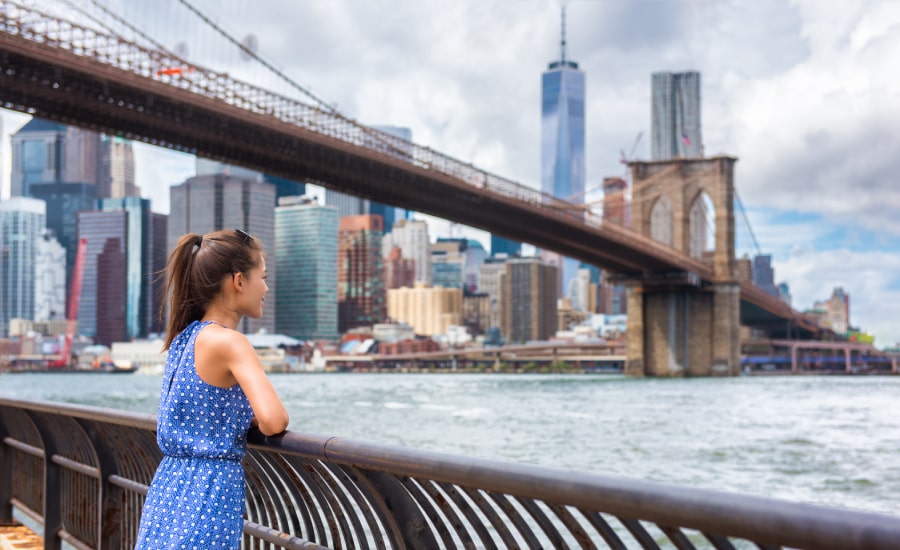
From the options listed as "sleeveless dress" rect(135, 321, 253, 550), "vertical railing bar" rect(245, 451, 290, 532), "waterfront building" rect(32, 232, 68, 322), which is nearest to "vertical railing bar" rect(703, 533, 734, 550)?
"sleeveless dress" rect(135, 321, 253, 550)

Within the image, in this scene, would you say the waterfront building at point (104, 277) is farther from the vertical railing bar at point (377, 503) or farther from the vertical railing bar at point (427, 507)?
the vertical railing bar at point (427, 507)

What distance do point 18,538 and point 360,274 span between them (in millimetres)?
143615

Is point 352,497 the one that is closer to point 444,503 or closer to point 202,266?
point 444,503

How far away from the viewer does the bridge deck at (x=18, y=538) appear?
529cm

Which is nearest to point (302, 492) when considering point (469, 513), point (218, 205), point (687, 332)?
point (469, 513)

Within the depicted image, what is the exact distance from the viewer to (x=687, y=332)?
6169 cm

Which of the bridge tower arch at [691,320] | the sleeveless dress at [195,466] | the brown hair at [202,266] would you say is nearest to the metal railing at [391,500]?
the sleeveless dress at [195,466]

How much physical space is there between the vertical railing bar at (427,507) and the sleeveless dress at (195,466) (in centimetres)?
38

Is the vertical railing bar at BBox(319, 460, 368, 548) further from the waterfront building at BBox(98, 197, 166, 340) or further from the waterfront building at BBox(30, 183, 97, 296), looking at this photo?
the waterfront building at BBox(30, 183, 97, 296)

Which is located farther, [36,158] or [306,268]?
[36,158]

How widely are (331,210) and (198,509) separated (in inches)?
5537

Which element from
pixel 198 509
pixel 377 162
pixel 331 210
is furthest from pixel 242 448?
pixel 331 210

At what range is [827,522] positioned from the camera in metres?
1.30

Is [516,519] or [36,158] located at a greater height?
[36,158]
